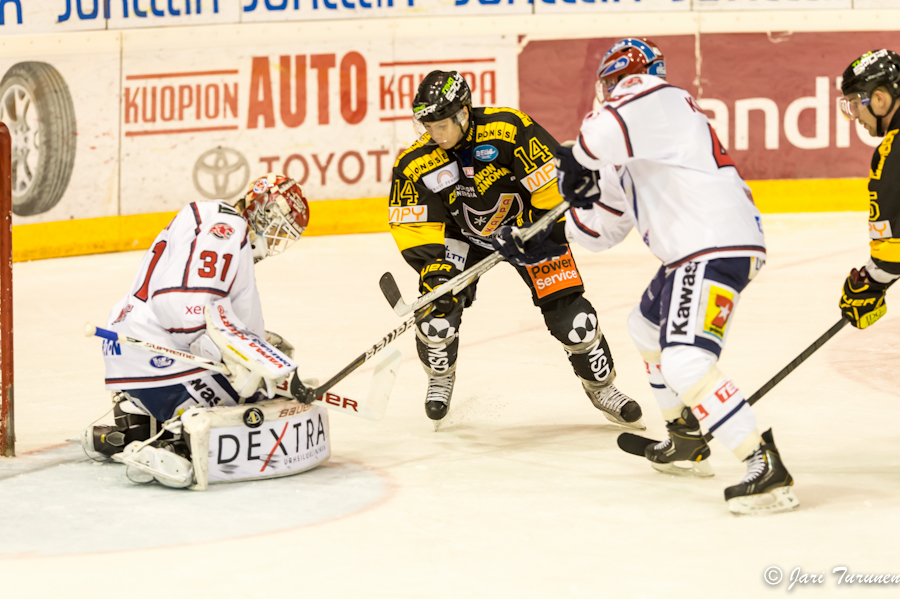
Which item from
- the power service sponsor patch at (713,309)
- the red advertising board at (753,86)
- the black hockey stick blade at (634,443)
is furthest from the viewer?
the red advertising board at (753,86)

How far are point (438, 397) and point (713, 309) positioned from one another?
146 cm

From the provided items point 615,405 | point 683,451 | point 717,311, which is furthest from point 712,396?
point 615,405

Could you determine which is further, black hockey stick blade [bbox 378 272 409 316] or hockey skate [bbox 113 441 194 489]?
black hockey stick blade [bbox 378 272 409 316]

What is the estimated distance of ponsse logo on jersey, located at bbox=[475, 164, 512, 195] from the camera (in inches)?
168

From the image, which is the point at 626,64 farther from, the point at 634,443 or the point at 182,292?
the point at 182,292

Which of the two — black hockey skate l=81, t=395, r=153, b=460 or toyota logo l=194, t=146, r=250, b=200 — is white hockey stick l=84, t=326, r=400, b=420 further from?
toyota logo l=194, t=146, r=250, b=200

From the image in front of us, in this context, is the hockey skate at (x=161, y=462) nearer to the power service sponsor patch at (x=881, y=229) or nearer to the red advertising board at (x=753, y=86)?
the power service sponsor patch at (x=881, y=229)

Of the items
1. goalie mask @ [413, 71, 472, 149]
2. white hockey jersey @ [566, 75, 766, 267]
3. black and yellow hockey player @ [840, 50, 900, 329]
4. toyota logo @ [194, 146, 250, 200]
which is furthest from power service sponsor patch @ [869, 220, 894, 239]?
toyota logo @ [194, 146, 250, 200]

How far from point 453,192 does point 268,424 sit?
1208 mm

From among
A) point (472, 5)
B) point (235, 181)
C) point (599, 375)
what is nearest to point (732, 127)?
point (472, 5)

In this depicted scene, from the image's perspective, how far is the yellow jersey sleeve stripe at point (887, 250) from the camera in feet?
11.5

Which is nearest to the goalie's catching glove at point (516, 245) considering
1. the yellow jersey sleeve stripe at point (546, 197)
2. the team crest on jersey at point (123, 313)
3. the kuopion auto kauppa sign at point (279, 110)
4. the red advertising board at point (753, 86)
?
the yellow jersey sleeve stripe at point (546, 197)

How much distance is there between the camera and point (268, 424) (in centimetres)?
363

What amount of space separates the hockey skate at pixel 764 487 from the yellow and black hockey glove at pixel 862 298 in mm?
663
